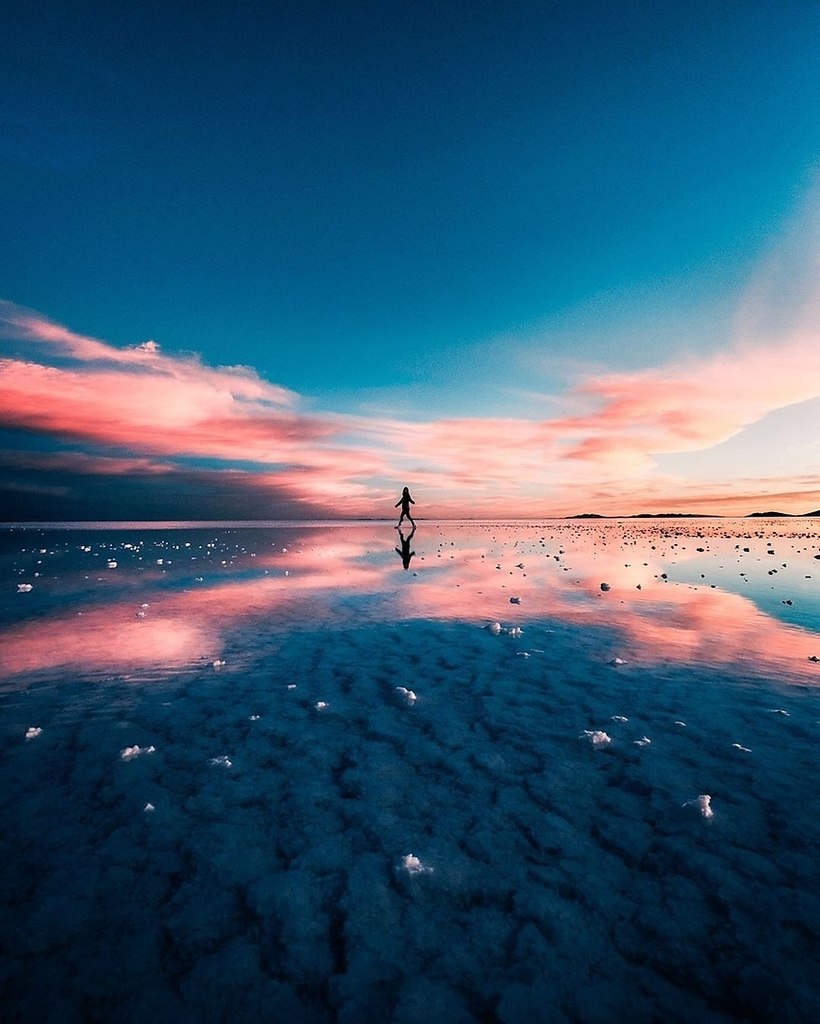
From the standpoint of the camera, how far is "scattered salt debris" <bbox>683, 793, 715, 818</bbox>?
4191mm

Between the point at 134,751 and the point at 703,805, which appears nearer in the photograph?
the point at 703,805

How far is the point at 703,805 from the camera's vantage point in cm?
423

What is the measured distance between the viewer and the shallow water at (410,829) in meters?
2.80

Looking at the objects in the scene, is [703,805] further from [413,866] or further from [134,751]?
[134,751]

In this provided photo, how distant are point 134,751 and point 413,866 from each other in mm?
3515

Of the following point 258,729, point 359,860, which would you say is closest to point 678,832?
point 359,860

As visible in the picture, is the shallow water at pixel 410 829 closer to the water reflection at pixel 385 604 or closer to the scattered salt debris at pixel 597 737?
the scattered salt debris at pixel 597 737

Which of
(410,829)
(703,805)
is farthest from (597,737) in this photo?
(410,829)

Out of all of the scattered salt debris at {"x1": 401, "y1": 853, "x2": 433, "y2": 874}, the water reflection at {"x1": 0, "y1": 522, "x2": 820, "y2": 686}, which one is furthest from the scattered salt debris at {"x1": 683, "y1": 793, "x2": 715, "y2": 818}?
the water reflection at {"x1": 0, "y1": 522, "x2": 820, "y2": 686}

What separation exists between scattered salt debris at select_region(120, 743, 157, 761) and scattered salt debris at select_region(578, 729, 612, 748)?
4.94 metres

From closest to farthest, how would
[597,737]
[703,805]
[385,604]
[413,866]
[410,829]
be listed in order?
[413,866] < [410,829] < [703,805] < [597,737] < [385,604]

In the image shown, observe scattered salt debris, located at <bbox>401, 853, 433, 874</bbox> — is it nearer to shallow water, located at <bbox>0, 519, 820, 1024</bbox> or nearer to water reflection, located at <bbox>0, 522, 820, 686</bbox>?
shallow water, located at <bbox>0, 519, 820, 1024</bbox>

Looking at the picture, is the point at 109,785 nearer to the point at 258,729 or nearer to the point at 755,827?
the point at 258,729

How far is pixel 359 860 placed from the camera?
3.73m
